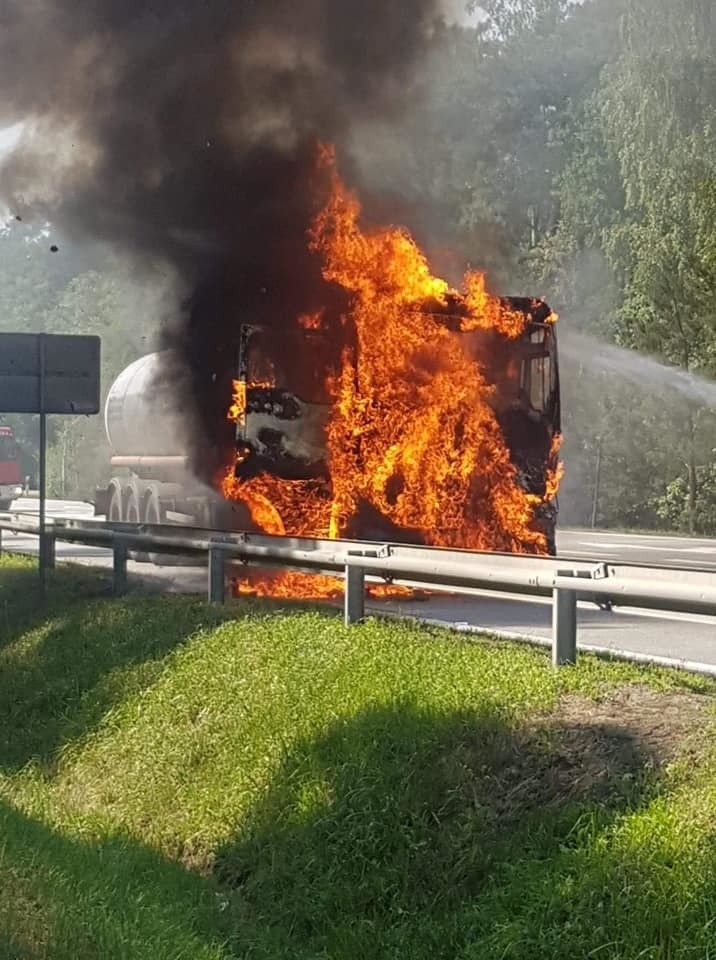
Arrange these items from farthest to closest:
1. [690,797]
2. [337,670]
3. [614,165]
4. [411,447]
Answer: [614,165]
[411,447]
[337,670]
[690,797]

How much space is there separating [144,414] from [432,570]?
45.9 feet

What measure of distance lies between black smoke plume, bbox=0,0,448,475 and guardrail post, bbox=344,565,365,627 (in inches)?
329

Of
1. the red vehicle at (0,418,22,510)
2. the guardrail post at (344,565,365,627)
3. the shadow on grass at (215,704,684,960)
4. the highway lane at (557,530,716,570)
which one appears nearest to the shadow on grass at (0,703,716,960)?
the shadow on grass at (215,704,684,960)

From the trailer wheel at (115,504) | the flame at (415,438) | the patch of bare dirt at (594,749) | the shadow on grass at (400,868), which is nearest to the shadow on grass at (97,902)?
the shadow on grass at (400,868)

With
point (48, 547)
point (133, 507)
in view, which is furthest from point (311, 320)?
point (133, 507)

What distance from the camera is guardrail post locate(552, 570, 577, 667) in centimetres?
767

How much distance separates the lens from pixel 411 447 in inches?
574

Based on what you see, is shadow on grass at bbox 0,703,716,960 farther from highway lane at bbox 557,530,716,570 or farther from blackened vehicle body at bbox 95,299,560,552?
highway lane at bbox 557,530,716,570

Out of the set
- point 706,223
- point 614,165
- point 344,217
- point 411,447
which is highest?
point 614,165

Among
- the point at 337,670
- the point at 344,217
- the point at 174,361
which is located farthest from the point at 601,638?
the point at 174,361

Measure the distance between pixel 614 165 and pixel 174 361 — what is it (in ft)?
78.1

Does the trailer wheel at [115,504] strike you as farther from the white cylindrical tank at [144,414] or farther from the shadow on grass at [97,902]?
the shadow on grass at [97,902]

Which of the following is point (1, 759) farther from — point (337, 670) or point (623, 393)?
point (623, 393)

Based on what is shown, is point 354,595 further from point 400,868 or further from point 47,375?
point 47,375
